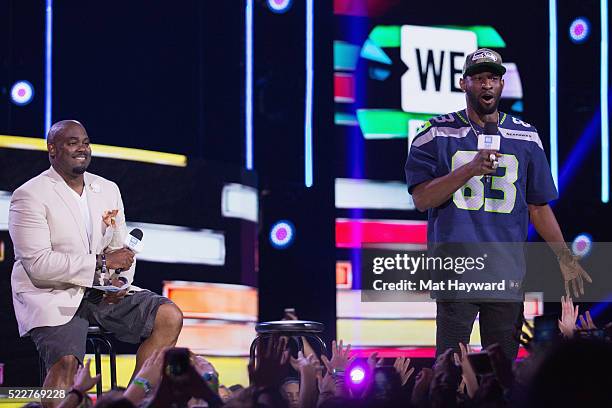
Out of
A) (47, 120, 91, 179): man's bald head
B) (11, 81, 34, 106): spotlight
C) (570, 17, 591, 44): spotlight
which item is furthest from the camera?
(570, 17, 591, 44): spotlight

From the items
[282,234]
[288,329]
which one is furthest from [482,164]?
[282,234]

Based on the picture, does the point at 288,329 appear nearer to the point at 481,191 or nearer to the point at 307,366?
the point at 481,191

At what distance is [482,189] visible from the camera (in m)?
3.87

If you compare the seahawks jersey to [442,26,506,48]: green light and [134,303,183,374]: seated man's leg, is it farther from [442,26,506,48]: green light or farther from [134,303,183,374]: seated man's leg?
[442,26,506,48]: green light

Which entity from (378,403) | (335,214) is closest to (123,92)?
(335,214)

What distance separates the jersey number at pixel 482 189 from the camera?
3.86m

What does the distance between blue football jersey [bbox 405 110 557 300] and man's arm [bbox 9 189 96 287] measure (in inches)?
52.1

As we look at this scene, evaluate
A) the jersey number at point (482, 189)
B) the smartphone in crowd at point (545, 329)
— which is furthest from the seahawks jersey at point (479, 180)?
the smartphone in crowd at point (545, 329)

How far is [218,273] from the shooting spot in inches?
224

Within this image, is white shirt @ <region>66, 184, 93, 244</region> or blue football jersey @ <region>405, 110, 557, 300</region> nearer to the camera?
blue football jersey @ <region>405, 110, 557, 300</region>

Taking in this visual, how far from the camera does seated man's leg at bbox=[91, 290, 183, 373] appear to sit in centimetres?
425

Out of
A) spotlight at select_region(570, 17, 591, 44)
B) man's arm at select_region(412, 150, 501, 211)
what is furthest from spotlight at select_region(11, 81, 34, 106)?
spotlight at select_region(570, 17, 591, 44)

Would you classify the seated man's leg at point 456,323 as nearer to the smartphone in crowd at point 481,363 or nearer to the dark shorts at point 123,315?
the smartphone in crowd at point 481,363

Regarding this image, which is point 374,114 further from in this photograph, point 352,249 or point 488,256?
point 488,256
